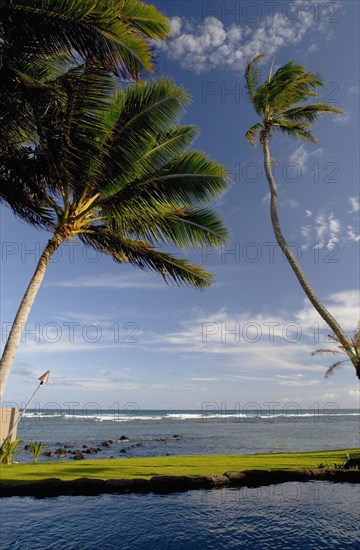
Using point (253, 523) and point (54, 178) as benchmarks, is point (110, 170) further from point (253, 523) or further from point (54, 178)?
point (253, 523)

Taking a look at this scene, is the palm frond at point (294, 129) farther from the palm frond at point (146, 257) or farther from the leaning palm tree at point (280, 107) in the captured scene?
the palm frond at point (146, 257)

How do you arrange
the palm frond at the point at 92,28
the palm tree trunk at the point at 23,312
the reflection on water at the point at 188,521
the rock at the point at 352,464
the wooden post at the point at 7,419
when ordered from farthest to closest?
the wooden post at the point at 7,419 → the rock at the point at 352,464 → the reflection on water at the point at 188,521 → the palm tree trunk at the point at 23,312 → the palm frond at the point at 92,28

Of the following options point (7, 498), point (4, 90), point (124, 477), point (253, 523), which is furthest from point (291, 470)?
point (4, 90)

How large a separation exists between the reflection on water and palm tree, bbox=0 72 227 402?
3.71 metres

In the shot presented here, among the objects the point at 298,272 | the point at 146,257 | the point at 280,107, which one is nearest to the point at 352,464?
the point at 298,272

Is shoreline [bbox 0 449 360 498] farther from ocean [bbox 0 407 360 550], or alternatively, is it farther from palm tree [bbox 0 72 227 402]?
palm tree [bbox 0 72 227 402]

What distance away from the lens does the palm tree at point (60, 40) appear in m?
6.59

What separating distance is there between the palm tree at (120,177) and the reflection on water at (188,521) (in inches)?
146

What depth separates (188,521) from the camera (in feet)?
31.6

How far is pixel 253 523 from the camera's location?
9602mm

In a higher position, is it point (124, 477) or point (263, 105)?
point (263, 105)

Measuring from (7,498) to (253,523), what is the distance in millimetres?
6265

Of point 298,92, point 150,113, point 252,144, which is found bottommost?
point 150,113

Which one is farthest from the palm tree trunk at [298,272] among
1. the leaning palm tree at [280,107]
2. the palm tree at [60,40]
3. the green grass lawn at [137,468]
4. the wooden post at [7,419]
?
the wooden post at [7,419]
